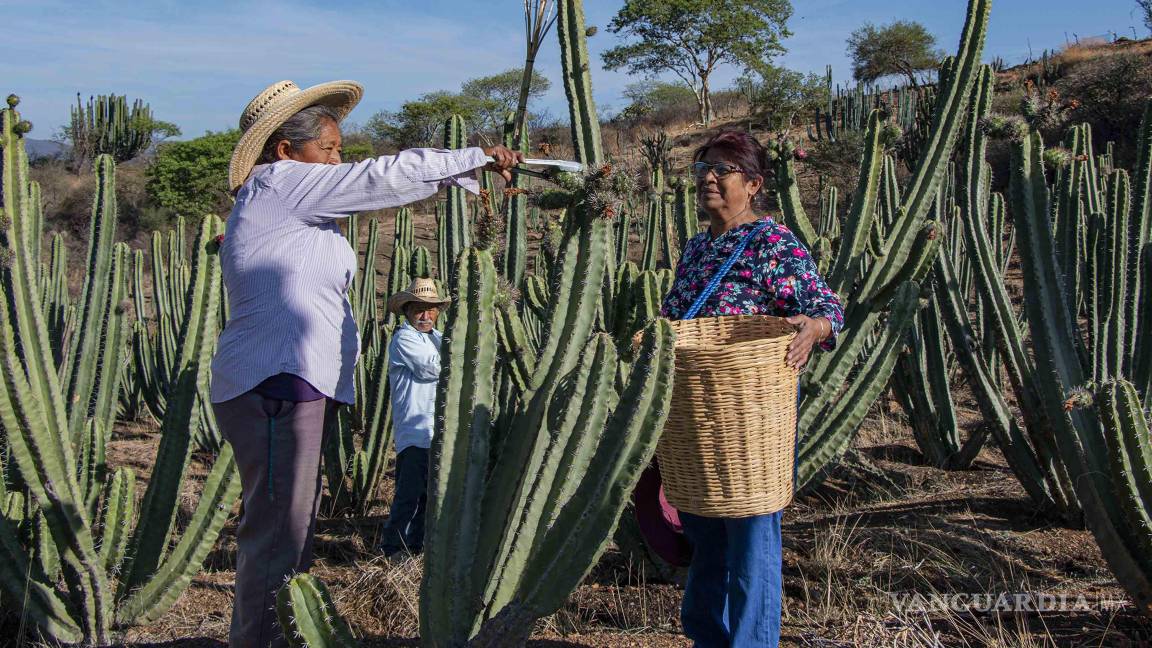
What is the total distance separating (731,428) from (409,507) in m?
2.60

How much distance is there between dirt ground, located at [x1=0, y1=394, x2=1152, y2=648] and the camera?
3.25 meters

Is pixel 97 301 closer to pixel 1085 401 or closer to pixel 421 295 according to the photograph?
pixel 421 295

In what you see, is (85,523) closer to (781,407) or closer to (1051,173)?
(781,407)

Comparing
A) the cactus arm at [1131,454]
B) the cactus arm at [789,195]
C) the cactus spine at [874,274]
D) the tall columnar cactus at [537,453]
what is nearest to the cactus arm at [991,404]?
the cactus spine at [874,274]

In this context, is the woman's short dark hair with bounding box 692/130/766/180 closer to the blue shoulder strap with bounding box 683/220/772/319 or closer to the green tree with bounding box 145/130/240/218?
the blue shoulder strap with bounding box 683/220/772/319

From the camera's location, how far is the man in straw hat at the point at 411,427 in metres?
4.73

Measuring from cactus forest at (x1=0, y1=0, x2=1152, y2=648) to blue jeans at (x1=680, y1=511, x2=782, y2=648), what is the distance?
0.37 meters

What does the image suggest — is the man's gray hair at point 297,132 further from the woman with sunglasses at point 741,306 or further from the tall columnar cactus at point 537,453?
the woman with sunglasses at point 741,306

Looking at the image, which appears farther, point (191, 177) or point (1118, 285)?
point (191, 177)

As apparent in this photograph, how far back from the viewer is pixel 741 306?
2910 millimetres

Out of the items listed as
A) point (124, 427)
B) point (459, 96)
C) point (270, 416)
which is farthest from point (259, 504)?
point (459, 96)

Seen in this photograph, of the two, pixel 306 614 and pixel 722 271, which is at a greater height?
pixel 722 271

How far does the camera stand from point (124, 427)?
8.98 meters

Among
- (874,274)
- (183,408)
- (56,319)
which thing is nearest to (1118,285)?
(874,274)
